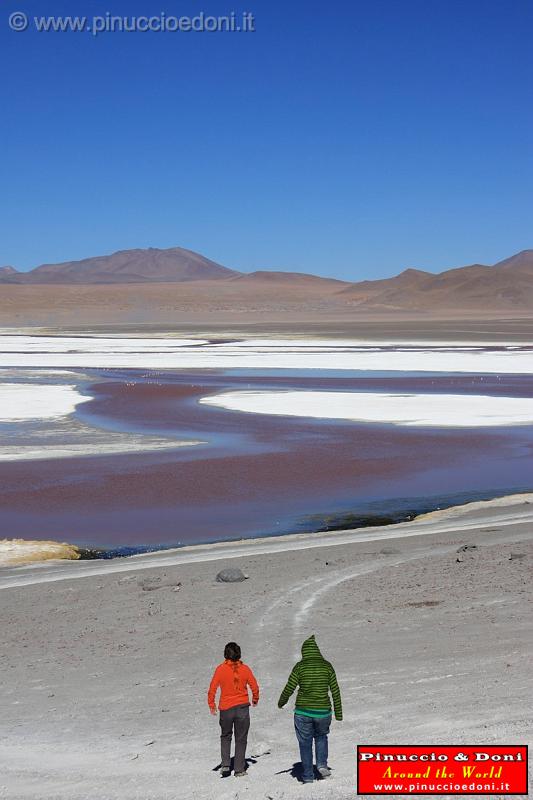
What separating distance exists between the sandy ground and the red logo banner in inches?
15.1

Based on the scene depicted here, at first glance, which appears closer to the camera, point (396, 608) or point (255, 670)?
point (255, 670)

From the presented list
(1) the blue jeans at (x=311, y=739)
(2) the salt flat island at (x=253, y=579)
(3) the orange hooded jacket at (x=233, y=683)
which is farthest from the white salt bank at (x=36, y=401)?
(1) the blue jeans at (x=311, y=739)

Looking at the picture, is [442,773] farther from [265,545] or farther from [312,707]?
[265,545]

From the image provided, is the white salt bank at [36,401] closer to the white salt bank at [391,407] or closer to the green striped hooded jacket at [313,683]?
the white salt bank at [391,407]

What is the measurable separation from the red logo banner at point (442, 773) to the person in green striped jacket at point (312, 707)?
1.38 ft

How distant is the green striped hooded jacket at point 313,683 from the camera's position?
6.20m

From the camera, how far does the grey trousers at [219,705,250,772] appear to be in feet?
21.0

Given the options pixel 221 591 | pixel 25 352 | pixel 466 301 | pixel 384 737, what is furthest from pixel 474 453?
pixel 466 301

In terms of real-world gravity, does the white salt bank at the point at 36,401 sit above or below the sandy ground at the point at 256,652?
above

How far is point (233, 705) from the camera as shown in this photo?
6.45 m

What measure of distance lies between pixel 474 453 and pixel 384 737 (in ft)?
56.1

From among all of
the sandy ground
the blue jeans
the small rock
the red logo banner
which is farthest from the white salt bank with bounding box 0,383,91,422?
the red logo banner

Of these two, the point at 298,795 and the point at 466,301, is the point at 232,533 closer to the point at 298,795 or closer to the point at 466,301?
the point at 298,795

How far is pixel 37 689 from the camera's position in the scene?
8586 millimetres
